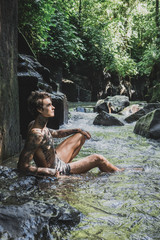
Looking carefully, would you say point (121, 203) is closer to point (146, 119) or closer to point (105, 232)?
point (105, 232)

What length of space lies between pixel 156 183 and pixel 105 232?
156 centimetres

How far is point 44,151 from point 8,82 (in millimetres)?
1625

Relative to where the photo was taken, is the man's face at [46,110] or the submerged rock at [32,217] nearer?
the submerged rock at [32,217]

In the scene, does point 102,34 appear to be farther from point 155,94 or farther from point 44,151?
point 44,151

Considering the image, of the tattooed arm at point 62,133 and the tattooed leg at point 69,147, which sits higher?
the tattooed arm at point 62,133

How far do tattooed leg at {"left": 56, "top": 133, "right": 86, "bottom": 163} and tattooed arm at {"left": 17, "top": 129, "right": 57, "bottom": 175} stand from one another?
34.0 inches

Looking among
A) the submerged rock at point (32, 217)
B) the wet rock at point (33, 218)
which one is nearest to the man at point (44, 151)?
the submerged rock at point (32, 217)

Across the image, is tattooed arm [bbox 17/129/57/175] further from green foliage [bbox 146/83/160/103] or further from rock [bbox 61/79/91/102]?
rock [bbox 61/79/91/102]

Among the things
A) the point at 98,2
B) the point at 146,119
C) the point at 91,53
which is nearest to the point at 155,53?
the point at 91,53

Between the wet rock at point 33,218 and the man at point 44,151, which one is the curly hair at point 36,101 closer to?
the man at point 44,151

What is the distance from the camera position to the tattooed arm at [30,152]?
2789mm

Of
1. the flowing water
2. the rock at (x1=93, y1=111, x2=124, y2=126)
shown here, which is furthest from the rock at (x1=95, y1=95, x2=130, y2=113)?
the flowing water

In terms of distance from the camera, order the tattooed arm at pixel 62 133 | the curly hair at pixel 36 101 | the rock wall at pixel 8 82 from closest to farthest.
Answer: the curly hair at pixel 36 101 < the tattooed arm at pixel 62 133 < the rock wall at pixel 8 82

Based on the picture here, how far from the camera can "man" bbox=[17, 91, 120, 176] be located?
9.26ft
